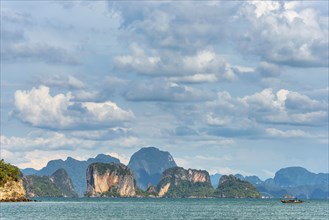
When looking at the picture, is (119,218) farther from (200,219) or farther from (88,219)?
(200,219)

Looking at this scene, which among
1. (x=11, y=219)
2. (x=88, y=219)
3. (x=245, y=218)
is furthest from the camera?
(x=245, y=218)

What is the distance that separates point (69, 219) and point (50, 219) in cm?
494

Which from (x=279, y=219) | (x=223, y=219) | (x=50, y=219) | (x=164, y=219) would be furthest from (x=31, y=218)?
(x=279, y=219)

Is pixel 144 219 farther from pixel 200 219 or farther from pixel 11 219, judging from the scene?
pixel 11 219

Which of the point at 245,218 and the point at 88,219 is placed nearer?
the point at 88,219

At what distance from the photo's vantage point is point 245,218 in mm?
184875

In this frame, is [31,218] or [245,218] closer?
[31,218]

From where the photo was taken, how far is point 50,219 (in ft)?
546

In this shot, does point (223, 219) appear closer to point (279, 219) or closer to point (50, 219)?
point (279, 219)

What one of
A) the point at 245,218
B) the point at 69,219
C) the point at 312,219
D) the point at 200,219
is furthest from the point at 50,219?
the point at 312,219

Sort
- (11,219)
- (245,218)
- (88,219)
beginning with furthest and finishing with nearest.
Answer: (245,218), (88,219), (11,219)

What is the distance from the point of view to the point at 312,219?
592 ft

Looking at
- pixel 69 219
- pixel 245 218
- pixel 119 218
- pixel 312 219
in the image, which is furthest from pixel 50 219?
pixel 312 219

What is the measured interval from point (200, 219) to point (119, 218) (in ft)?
72.8
